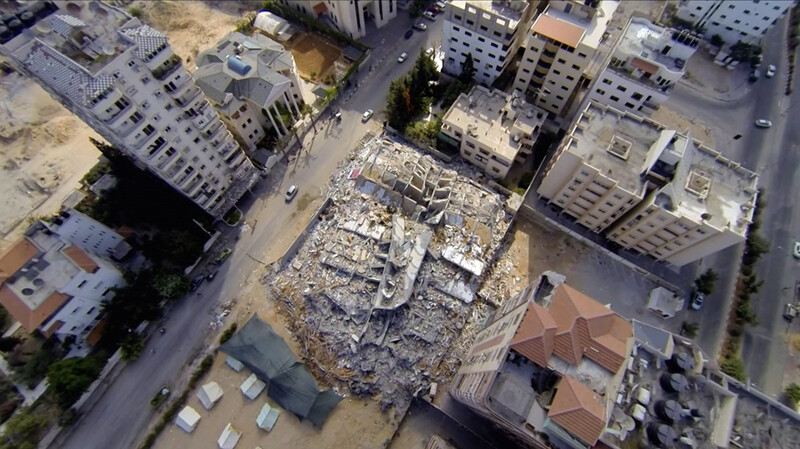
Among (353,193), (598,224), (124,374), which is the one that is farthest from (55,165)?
(598,224)

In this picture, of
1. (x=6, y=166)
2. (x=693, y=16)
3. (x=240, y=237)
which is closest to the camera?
(x=240, y=237)

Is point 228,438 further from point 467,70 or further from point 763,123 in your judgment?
point 763,123

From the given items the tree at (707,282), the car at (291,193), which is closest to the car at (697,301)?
the tree at (707,282)

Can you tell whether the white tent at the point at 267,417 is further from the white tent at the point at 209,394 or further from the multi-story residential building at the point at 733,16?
the multi-story residential building at the point at 733,16

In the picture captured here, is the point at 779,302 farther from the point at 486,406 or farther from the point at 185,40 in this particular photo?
the point at 185,40

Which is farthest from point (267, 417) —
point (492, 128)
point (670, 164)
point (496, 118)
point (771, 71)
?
point (771, 71)

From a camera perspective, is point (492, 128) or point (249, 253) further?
point (492, 128)

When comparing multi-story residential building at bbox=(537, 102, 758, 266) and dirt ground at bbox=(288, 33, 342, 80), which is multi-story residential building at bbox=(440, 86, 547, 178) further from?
dirt ground at bbox=(288, 33, 342, 80)
